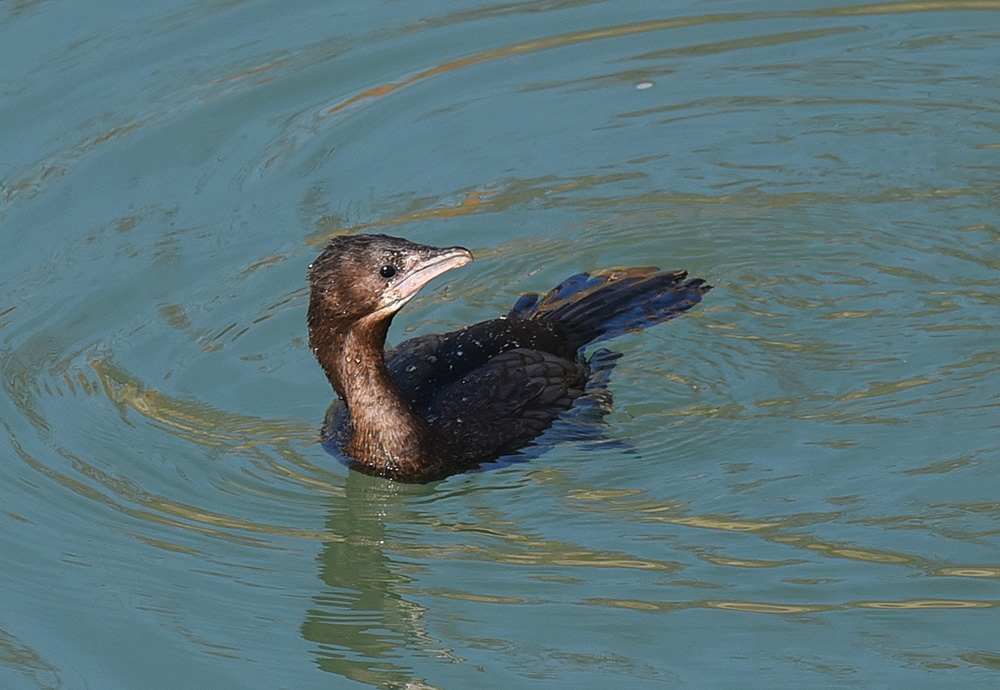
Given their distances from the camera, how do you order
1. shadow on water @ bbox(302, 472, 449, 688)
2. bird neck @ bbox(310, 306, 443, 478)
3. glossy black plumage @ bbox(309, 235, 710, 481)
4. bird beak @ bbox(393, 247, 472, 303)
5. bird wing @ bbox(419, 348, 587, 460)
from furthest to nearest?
bird wing @ bbox(419, 348, 587, 460) → bird neck @ bbox(310, 306, 443, 478) → glossy black plumage @ bbox(309, 235, 710, 481) → bird beak @ bbox(393, 247, 472, 303) → shadow on water @ bbox(302, 472, 449, 688)

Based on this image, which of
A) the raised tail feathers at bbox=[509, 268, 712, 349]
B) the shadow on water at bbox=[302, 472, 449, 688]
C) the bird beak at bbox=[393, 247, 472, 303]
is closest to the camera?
the shadow on water at bbox=[302, 472, 449, 688]

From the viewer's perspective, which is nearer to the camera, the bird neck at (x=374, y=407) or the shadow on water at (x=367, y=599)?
the shadow on water at (x=367, y=599)

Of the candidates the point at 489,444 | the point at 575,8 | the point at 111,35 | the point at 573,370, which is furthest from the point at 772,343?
the point at 111,35

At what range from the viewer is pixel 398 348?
8.44 meters

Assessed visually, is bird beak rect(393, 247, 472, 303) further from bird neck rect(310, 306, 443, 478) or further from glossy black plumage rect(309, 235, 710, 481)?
bird neck rect(310, 306, 443, 478)

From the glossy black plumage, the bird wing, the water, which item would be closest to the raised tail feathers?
the glossy black plumage

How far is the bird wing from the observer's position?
772cm

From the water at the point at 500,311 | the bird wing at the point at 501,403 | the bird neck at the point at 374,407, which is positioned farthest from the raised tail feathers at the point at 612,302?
the bird neck at the point at 374,407

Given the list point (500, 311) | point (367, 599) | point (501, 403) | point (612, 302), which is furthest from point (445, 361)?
point (367, 599)

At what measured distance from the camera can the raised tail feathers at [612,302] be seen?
337 inches

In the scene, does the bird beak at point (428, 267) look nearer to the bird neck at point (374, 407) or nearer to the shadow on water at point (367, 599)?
the bird neck at point (374, 407)

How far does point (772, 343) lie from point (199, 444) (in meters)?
2.79

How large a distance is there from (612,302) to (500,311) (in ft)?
2.08

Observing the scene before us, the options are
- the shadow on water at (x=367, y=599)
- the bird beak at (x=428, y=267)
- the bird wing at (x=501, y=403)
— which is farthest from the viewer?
the bird wing at (x=501, y=403)
